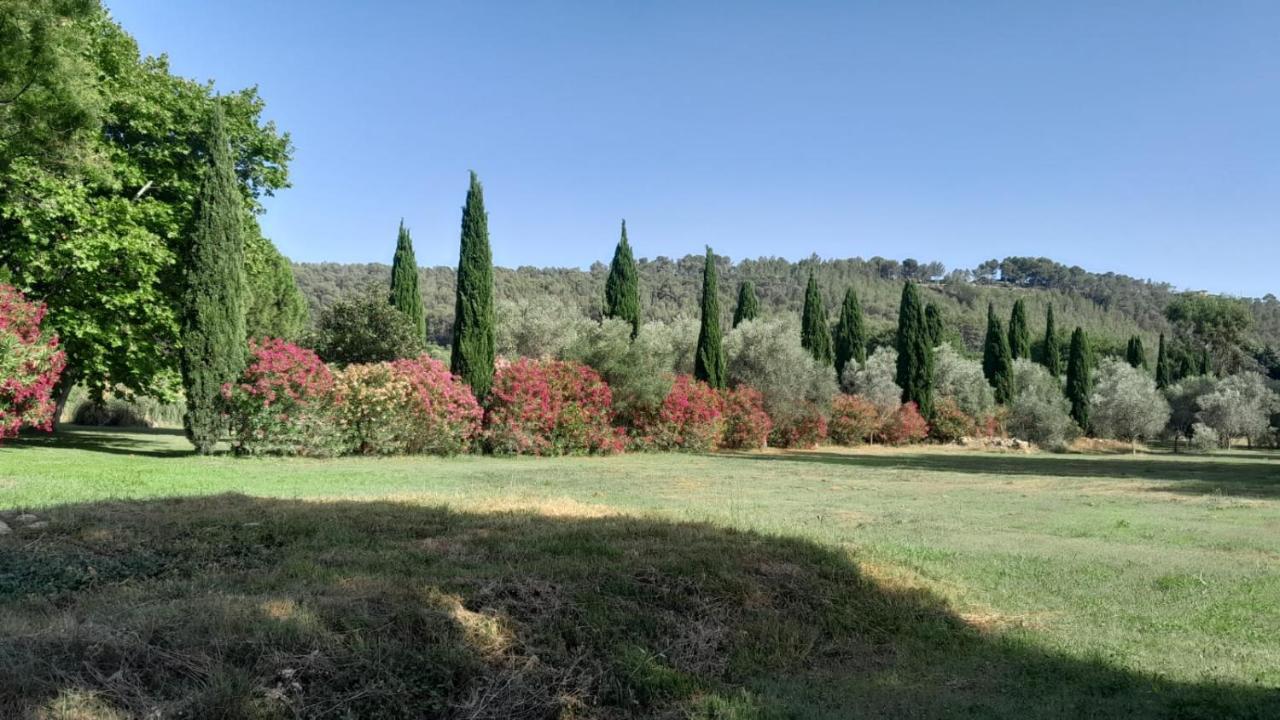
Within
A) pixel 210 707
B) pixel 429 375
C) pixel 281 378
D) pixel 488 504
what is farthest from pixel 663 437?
pixel 210 707

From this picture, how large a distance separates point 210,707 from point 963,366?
4924cm

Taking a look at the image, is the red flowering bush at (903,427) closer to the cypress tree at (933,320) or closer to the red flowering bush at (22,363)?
the cypress tree at (933,320)

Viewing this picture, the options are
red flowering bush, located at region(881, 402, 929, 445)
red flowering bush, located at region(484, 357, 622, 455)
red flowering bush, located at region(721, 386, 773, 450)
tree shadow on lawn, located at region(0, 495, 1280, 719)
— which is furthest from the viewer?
red flowering bush, located at region(881, 402, 929, 445)

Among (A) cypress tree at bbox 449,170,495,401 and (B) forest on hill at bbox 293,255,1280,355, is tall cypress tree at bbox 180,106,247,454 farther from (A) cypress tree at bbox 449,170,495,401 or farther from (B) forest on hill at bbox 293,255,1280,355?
(B) forest on hill at bbox 293,255,1280,355

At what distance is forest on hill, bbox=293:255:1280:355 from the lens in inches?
3157

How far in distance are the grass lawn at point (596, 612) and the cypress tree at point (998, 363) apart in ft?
138

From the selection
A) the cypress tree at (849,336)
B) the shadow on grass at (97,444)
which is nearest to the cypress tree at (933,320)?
the cypress tree at (849,336)

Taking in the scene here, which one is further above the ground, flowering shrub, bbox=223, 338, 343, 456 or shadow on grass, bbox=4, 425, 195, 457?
flowering shrub, bbox=223, 338, 343, 456

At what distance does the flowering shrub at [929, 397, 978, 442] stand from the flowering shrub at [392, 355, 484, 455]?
96.8 ft

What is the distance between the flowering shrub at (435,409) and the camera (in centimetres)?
2092

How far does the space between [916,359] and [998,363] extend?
35.4ft

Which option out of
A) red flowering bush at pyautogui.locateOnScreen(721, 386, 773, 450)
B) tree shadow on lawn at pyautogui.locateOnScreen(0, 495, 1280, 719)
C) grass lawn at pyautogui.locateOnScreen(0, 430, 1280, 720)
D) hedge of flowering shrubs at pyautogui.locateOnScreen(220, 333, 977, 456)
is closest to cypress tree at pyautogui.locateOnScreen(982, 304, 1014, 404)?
hedge of flowering shrubs at pyautogui.locateOnScreen(220, 333, 977, 456)

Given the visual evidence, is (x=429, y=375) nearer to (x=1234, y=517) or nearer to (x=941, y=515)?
(x=941, y=515)

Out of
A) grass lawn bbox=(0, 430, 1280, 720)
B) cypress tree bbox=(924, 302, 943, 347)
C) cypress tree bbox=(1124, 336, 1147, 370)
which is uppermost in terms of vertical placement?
cypress tree bbox=(924, 302, 943, 347)
